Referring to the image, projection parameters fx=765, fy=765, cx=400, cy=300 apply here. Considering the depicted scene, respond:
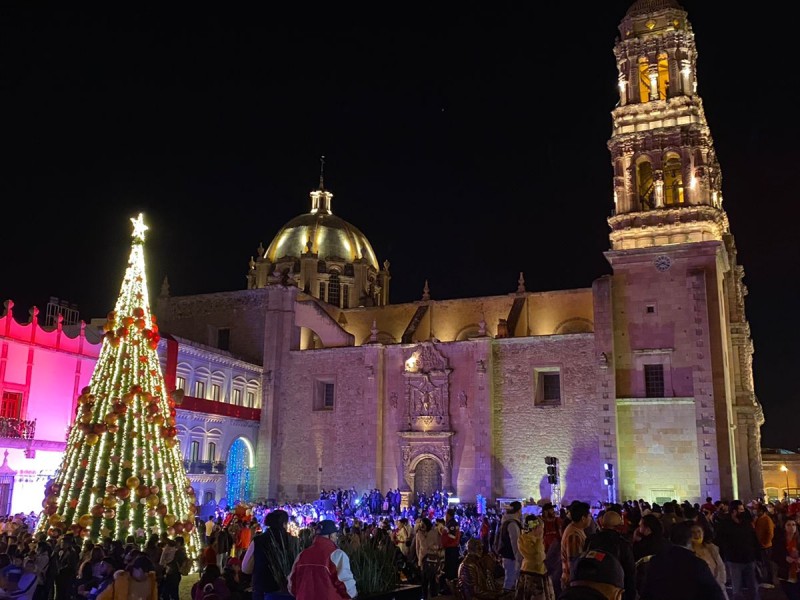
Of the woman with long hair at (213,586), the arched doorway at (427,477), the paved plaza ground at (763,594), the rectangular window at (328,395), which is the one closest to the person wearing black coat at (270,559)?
the woman with long hair at (213,586)

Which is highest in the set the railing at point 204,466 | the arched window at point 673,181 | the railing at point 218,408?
the arched window at point 673,181

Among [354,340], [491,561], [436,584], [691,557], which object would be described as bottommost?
[436,584]

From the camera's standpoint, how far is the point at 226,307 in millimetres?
38969

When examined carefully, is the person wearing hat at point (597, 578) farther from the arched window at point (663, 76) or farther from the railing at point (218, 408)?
the arched window at point (663, 76)

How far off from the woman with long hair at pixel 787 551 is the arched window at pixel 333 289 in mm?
34044

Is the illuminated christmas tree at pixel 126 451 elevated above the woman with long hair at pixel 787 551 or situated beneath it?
elevated above

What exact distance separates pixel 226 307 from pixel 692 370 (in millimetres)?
22446

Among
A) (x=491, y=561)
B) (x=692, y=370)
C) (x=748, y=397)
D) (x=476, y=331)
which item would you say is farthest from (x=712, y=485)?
(x=491, y=561)

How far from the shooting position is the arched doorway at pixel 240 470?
115 feet

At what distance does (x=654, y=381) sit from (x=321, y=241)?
2324cm

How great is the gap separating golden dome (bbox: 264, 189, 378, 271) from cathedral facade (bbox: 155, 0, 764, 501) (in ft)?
25.8

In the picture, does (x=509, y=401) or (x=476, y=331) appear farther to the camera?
(x=476, y=331)

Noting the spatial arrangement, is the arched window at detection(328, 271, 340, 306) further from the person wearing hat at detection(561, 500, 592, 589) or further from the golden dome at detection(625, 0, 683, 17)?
the person wearing hat at detection(561, 500, 592, 589)

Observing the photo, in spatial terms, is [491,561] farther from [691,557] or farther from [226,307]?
[226,307]
